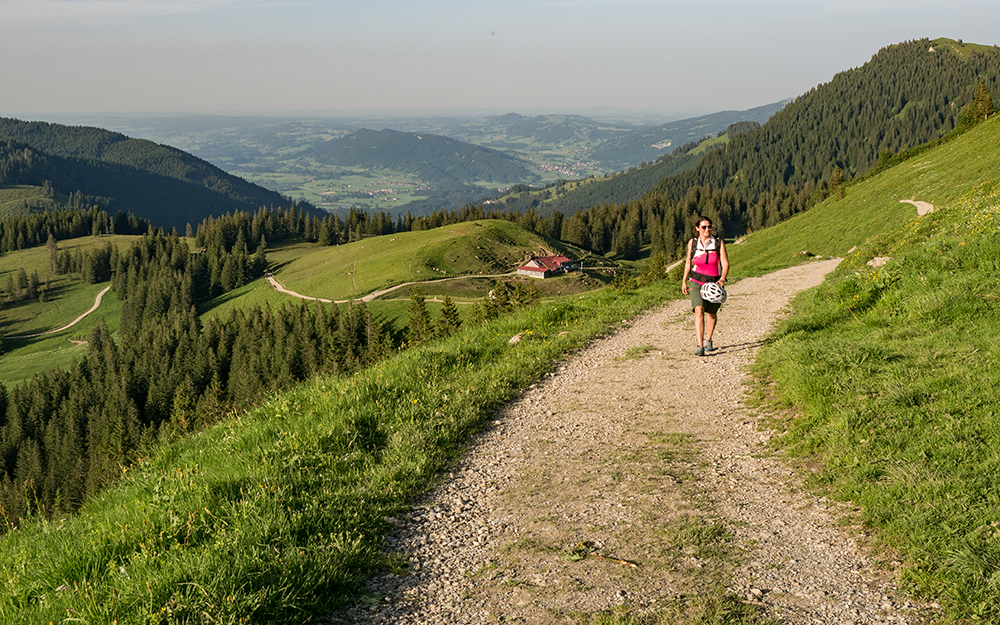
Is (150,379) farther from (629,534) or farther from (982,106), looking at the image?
(982,106)

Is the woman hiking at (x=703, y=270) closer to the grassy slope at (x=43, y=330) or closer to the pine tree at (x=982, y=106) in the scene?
the pine tree at (x=982, y=106)

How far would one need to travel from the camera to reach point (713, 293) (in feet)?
47.7

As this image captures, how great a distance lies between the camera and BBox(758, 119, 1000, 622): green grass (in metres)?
5.72

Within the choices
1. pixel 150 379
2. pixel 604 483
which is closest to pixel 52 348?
pixel 150 379

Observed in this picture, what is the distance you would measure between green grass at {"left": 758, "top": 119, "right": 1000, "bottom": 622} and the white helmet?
65.2 inches

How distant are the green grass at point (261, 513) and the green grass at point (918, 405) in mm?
5558

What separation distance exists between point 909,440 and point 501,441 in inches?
235

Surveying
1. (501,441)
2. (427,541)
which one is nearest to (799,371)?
(501,441)

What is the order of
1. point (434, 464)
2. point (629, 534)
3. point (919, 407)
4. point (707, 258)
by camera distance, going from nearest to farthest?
point (629, 534) < point (919, 407) < point (434, 464) < point (707, 258)

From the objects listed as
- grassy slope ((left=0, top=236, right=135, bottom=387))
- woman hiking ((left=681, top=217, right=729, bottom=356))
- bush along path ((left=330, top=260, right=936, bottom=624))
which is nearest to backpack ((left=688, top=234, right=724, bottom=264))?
woman hiking ((left=681, top=217, right=729, bottom=356))

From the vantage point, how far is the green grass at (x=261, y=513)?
5312mm

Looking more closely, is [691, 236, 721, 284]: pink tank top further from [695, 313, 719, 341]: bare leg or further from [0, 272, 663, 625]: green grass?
[0, 272, 663, 625]: green grass

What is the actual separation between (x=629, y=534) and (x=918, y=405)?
526 cm

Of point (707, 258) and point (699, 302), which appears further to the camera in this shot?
point (707, 258)
